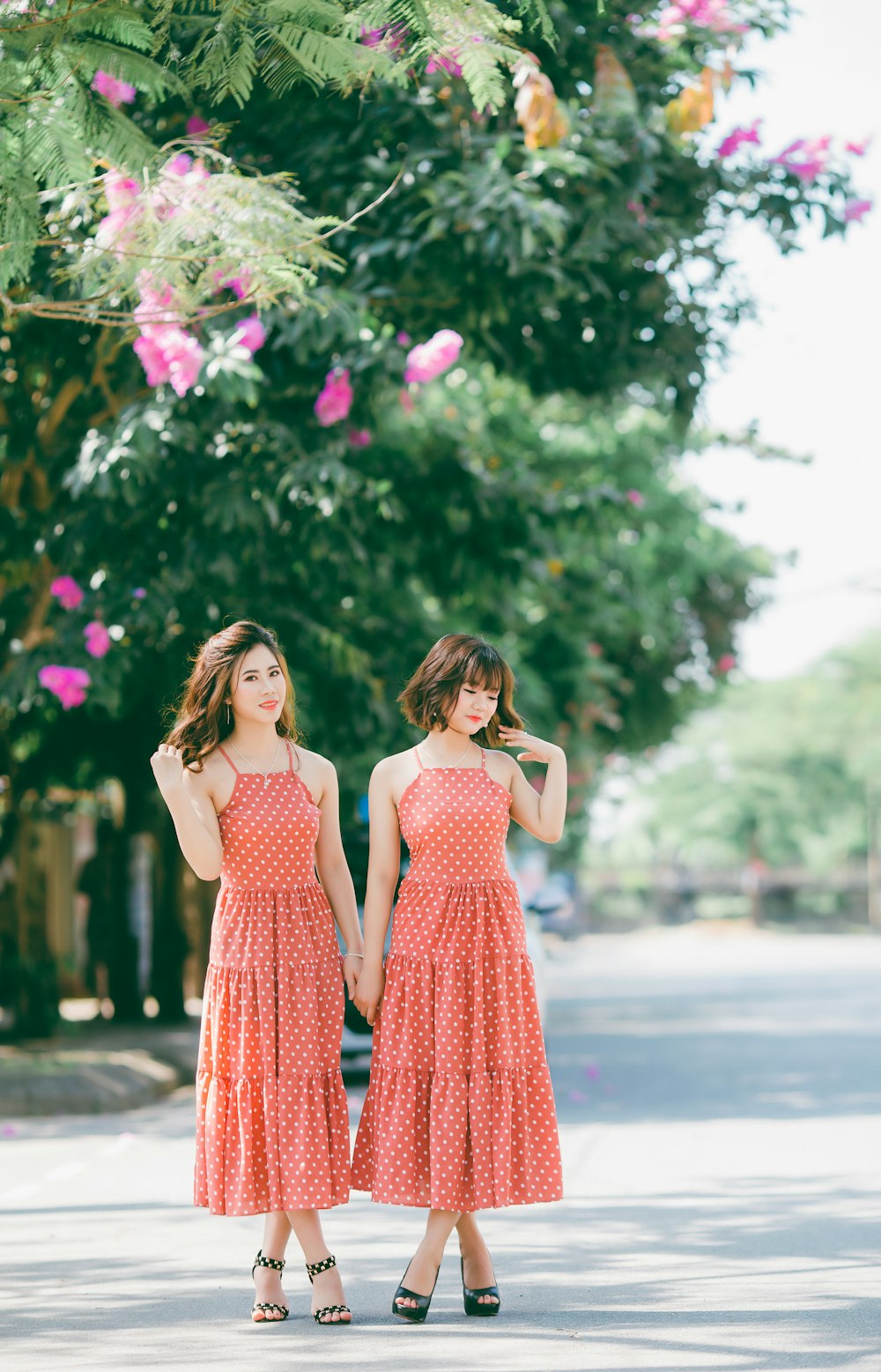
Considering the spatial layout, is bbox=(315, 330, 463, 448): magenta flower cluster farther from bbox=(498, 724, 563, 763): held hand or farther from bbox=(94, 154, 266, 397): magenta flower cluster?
bbox=(498, 724, 563, 763): held hand

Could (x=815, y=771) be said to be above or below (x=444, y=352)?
above

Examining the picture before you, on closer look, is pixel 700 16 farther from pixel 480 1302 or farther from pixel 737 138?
pixel 480 1302

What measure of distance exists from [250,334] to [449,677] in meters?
4.68

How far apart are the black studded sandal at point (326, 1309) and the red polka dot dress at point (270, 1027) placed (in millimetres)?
176

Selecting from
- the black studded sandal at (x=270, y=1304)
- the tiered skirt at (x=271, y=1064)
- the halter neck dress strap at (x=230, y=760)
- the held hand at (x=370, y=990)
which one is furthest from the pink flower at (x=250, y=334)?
the black studded sandal at (x=270, y=1304)

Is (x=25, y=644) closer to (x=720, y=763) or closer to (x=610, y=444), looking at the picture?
(x=610, y=444)

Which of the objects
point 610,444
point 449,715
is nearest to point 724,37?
point 449,715

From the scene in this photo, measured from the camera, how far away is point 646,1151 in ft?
32.3

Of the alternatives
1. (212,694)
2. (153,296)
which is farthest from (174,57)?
(212,694)

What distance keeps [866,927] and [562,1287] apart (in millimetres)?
78359

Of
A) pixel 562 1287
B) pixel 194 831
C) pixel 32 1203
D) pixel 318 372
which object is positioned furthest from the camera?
→ pixel 318 372

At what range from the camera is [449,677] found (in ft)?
18.8

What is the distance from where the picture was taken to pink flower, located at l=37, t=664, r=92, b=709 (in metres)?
11.1

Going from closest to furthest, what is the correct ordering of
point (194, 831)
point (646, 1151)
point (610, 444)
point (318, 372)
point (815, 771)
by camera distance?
point (194, 831), point (646, 1151), point (318, 372), point (610, 444), point (815, 771)
